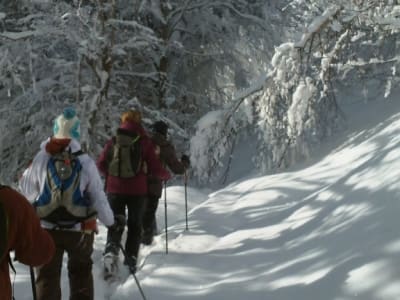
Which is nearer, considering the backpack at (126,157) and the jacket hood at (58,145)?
the jacket hood at (58,145)

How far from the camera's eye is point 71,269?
3.91m

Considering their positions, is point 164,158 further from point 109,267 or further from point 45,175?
point 45,175

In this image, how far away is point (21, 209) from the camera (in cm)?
216

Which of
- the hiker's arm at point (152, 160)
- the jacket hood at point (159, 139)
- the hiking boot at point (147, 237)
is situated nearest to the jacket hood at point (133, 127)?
the hiker's arm at point (152, 160)

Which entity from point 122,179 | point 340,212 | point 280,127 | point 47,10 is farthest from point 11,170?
point 340,212

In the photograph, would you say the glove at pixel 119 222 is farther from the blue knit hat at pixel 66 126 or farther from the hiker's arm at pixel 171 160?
the hiker's arm at pixel 171 160

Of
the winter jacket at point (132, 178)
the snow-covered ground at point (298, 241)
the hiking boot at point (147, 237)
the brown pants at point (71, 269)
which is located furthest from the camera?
the hiking boot at point (147, 237)

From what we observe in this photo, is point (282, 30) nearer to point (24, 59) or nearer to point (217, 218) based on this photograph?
point (24, 59)

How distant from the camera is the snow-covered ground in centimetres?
362

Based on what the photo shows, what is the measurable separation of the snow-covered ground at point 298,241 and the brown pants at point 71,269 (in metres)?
0.84

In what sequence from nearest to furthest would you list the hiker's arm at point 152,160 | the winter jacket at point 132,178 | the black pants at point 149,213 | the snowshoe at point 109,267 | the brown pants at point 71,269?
the brown pants at point 71,269 < the snowshoe at point 109,267 < the winter jacket at point 132,178 < the hiker's arm at point 152,160 < the black pants at point 149,213

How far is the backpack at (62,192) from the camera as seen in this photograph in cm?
368

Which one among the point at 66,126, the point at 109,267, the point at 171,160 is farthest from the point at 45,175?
the point at 171,160

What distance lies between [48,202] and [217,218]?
134 inches
